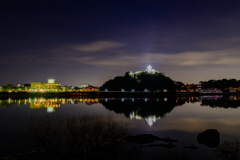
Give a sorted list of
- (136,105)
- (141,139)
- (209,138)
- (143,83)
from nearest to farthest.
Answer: (141,139)
(209,138)
(136,105)
(143,83)

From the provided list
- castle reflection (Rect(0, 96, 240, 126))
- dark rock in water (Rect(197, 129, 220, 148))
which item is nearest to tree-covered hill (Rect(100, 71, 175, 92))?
castle reflection (Rect(0, 96, 240, 126))

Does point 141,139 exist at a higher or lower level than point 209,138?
higher

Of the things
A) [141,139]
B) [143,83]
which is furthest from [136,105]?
[143,83]

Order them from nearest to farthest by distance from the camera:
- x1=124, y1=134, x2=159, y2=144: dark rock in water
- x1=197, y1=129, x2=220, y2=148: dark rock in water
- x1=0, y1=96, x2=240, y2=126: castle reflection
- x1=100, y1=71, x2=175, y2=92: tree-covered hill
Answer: x1=124, y1=134, x2=159, y2=144: dark rock in water
x1=197, y1=129, x2=220, y2=148: dark rock in water
x1=0, y1=96, x2=240, y2=126: castle reflection
x1=100, y1=71, x2=175, y2=92: tree-covered hill

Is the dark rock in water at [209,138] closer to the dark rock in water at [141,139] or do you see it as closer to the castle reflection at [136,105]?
the dark rock in water at [141,139]

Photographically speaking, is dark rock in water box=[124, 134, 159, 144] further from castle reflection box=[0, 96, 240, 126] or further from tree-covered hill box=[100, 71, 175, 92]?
tree-covered hill box=[100, 71, 175, 92]

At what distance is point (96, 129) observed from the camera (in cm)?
1836

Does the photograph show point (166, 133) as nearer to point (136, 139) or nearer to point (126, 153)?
point (136, 139)

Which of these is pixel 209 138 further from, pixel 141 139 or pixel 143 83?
pixel 143 83

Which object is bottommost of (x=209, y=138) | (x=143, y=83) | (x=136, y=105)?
(x=209, y=138)

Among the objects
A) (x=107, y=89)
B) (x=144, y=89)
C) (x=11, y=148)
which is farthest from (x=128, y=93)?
(x=11, y=148)

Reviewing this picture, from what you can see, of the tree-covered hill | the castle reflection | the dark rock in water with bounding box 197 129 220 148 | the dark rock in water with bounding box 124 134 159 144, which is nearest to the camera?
the dark rock in water with bounding box 124 134 159 144

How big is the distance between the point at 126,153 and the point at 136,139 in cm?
494

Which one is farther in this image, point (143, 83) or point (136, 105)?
point (143, 83)
